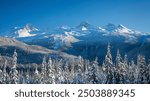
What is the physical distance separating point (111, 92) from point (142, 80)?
63721mm

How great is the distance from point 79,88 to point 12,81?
58610mm

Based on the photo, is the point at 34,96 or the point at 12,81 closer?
the point at 34,96

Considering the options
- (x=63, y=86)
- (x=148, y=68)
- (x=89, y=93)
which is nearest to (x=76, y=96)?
(x=89, y=93)

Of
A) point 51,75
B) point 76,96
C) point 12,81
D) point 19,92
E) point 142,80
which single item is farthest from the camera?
point 51,75

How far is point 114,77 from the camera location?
85000mm

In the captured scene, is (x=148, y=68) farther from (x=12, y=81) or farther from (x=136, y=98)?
(x=136, y=98)

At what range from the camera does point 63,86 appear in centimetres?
2003

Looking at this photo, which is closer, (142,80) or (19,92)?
(19,92)

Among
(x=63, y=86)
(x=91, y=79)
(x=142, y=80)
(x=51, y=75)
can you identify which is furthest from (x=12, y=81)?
(x=63, y=86)

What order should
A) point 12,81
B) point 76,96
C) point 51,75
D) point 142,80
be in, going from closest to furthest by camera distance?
point 76,96
point 12,81
point 142,80
point 51,75

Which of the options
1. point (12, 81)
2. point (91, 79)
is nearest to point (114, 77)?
point (91, 79)

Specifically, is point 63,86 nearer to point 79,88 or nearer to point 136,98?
point 79,88

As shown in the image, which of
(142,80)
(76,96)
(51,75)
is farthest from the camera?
(51,75)

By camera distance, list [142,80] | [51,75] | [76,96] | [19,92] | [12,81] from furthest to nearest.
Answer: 1. [51,75]
2. [142,80]
3. [12,81]
4. [19,92]
5. [76,96]
